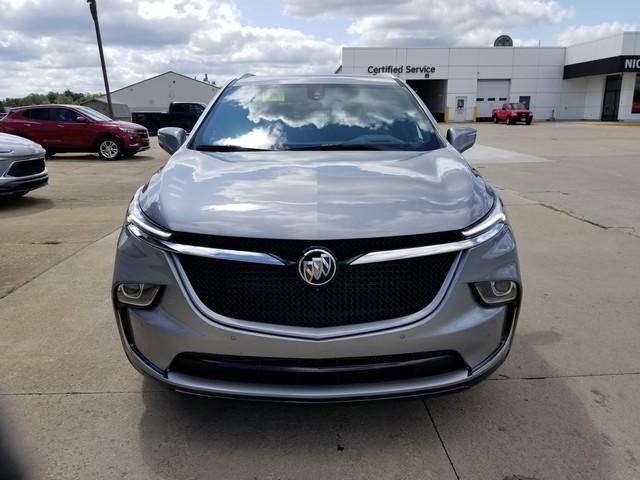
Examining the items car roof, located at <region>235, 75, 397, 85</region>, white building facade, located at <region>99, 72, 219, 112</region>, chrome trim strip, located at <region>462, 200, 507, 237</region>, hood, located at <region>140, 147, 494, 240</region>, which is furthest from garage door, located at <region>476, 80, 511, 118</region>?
chrome trim strip, located at <region>462, 200, 507, 237</region>

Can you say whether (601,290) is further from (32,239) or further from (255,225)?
(32,239)

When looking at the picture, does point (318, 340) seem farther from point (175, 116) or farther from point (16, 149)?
point (175, 116)

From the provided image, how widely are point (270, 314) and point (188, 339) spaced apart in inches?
14.2

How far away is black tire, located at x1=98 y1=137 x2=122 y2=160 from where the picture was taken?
16.8 metres

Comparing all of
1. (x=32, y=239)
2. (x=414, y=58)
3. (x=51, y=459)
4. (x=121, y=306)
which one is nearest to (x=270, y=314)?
(x=121, y=306)

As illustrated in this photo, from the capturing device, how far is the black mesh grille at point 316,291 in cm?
228

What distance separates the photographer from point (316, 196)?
2.47m

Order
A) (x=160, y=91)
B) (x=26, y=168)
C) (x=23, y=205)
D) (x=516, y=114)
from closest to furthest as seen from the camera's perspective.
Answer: (x=26, y=168) < (x=23, y=205) < (x=516, y=114) < (x=160, y=91)

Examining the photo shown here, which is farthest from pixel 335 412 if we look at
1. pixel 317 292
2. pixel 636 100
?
pixel 636 100

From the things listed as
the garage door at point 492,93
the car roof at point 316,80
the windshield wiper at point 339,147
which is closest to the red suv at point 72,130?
the car roof at point 316,80

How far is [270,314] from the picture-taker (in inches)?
90.7

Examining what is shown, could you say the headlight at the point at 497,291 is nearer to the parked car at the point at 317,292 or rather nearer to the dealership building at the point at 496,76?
the parked car at the point at 317,292

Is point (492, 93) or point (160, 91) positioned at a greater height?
point (160, 91)

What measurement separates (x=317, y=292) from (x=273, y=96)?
7.14ft
